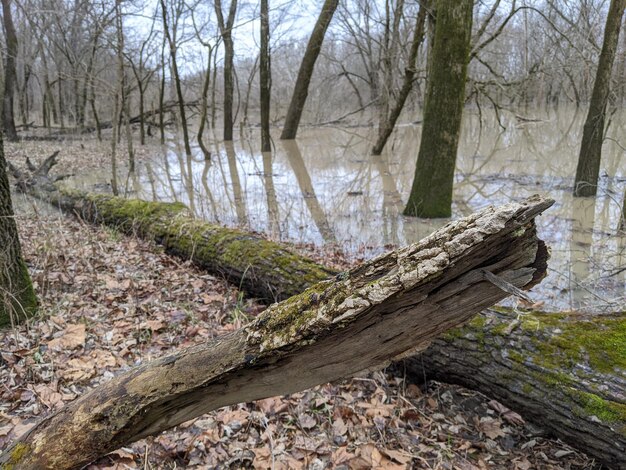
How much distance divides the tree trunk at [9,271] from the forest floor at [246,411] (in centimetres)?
15

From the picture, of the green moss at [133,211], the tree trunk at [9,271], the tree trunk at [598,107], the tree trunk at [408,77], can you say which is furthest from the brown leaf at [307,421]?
the tree trunk at [408,77]

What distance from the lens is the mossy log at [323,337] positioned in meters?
1.36

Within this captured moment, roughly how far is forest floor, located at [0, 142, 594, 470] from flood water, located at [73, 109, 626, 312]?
190cm

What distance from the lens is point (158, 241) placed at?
21.5 feet

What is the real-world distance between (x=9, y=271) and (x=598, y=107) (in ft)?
34.2

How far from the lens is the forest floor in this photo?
2.64 meters

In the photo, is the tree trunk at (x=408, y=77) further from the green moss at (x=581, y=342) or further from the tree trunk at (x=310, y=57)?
the green moss at (x=581, y=342)

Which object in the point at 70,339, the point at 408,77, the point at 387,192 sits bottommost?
the point at 70,339

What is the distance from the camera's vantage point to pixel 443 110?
722 cm

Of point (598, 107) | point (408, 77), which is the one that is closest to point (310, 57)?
point (408, 77)

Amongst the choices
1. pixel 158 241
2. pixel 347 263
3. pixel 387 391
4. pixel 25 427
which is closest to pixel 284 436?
pixel 387 391

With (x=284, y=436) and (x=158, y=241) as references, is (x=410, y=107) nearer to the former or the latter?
(x=158, y=241)

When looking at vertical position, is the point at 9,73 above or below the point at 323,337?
above

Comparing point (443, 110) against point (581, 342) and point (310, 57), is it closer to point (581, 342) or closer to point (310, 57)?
point (581, 342)
